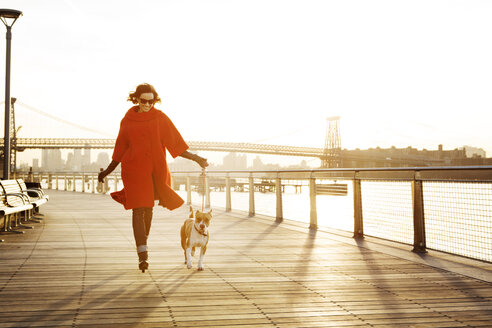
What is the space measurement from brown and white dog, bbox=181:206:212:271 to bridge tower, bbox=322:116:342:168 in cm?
5201

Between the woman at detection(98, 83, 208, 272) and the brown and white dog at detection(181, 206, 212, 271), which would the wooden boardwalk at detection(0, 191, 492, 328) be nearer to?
the brown and white dog at detection(181, 206, 212, 271)

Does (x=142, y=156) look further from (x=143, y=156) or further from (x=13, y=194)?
(x=13, y=194)

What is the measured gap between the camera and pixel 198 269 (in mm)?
4758

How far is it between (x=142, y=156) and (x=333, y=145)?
65943 mm

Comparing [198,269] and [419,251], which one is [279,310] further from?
[419,251]

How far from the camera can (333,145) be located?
2741 inches

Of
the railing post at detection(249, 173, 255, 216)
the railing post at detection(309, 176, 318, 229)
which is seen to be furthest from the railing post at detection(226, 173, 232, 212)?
the railing post at detection(309, 176, 318, 229)

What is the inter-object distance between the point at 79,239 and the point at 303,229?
10.2 ft

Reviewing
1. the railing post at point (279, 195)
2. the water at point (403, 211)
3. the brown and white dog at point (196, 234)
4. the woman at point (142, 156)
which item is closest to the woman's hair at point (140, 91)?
the woman at point (142, 156)

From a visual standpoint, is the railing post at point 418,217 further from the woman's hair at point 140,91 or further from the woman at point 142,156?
the woman's hair at point 140,91

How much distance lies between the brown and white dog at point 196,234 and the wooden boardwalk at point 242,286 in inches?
6.3

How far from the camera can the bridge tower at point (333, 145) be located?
5794cm

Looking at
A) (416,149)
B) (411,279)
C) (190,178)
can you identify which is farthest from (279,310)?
(416,149)

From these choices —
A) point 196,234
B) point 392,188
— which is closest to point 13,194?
point 196,234
